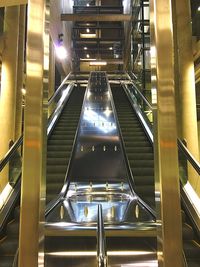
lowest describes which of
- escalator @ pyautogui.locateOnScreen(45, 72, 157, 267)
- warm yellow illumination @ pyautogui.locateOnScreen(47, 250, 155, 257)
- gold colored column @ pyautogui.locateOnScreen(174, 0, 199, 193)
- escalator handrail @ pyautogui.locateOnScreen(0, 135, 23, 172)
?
warm yellow illumination @ pyautogui.locateOnScreen(47, 250, 155, 257)

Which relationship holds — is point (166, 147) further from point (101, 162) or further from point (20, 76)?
point (20, 76)

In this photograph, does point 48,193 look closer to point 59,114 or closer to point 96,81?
point 59,114

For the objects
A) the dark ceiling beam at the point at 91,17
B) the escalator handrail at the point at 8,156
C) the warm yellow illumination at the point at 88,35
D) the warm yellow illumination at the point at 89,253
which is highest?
the warm yellow illumination at the point at 88,35

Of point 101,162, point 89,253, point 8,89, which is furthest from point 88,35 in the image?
point 89,253

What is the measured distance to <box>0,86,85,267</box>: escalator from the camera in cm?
379

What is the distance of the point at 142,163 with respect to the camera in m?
6.16

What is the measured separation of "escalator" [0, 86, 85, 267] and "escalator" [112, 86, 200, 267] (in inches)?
51.9

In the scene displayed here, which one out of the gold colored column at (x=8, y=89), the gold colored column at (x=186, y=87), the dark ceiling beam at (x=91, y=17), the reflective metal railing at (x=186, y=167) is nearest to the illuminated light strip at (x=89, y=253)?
the reflective metal railing at (x=186, y=167)

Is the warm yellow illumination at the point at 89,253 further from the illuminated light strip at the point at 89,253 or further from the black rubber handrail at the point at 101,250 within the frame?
the black rubber handrail at the point at 101,250

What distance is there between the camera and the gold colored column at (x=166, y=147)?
135 centimetres

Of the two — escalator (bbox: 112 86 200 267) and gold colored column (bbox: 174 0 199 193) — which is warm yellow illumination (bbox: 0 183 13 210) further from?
gold colored column (bbox: 174 0 199 193)

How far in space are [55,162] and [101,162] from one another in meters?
0.93

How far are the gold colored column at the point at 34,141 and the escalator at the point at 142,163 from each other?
2720 mm

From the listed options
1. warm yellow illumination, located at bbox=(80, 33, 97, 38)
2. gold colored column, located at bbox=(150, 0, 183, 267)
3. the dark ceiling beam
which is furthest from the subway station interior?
warm yellow illumination, located at bbox=(80, 33, 97, 38)
